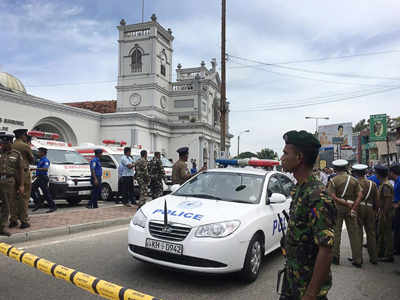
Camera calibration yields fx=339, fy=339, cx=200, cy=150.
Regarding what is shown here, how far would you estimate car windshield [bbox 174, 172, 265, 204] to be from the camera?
16.8 feet

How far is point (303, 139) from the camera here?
2.15m

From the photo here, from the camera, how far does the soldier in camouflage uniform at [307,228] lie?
6.17ft

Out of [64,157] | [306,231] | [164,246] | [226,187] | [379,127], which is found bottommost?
[164,246]

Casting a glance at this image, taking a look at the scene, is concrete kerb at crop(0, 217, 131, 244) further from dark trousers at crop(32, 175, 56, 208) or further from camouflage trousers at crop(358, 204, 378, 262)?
camouflage trousers at crop(358, 204, 378, 262)

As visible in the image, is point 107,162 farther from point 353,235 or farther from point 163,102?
point 163,102

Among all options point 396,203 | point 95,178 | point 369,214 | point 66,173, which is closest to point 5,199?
point 95,178

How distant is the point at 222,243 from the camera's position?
13.2 ft

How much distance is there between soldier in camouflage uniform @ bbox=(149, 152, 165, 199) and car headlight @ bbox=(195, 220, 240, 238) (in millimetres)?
6431

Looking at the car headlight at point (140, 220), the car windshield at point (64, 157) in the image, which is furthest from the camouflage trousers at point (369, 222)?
the car windshield at point (64, 157)

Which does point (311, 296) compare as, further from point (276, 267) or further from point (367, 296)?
point (276, 267)

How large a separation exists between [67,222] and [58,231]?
786 millimetres

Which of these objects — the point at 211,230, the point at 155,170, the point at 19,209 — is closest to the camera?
the point at 211,230

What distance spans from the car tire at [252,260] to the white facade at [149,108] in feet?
83.8

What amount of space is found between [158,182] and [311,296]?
890 cm
